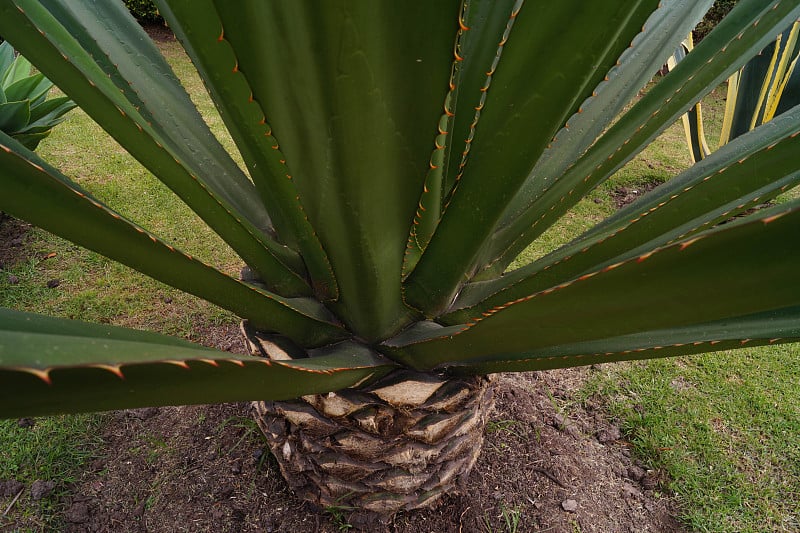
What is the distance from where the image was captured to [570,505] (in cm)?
144

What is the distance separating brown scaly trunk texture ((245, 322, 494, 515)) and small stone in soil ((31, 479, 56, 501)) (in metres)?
0.65

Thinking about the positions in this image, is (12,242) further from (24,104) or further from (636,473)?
(636,473)

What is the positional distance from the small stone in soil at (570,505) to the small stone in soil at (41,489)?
4.43 ft

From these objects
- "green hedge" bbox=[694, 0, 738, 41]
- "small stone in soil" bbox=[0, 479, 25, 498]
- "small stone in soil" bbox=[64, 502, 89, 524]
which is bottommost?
"small stone in soil" bbox=[0, 479, 25, 498]

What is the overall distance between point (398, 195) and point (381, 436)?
56 centimetres

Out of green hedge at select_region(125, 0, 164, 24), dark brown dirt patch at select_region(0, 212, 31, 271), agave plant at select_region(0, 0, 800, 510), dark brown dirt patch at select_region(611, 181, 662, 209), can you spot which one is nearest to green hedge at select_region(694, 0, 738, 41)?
dark brown dirt patch at select_region(611, 181, 662, 209)

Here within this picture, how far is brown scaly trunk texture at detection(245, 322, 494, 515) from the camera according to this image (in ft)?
3.35

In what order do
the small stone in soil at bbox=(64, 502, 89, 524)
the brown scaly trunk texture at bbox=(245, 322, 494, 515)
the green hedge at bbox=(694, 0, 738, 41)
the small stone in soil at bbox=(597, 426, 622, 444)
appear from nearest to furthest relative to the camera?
1. the brown scaly trunk texture at bbox=(245, 322, 494, 515)
2. the small stone in soil at bbox=(64, 502, 89, 524)
3. the small stone in soil at bbox=(597, 426, 622, 444)
4. the green hedge at bbox=(694, 0, 738, 41)

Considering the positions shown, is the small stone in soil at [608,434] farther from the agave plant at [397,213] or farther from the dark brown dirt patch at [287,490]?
the agave plant at [397,213]

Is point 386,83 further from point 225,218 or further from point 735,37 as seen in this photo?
point 735,37

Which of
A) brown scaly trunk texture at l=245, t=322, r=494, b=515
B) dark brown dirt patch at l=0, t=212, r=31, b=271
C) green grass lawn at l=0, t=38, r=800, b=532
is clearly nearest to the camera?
brown scaly trunk texture at l=245, t=322, r=494, b=515

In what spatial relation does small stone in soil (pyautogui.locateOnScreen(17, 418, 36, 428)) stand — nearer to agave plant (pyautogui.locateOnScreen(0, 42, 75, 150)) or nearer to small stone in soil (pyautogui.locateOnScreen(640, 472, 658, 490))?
agave plant (pyautogui.locateOnScreen(0, 42, 75, 150))

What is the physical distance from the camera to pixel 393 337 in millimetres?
1019

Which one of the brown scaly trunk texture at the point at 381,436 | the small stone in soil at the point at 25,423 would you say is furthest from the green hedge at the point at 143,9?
the brown scaly trunk texture at the point at 381,436
